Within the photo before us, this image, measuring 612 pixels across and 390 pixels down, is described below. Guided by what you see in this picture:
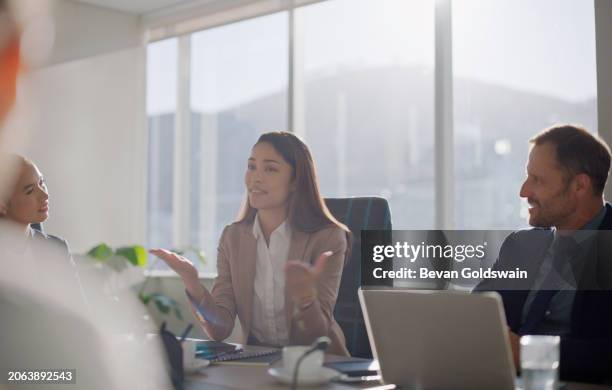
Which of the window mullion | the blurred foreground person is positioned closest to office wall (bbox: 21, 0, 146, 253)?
the window mullion

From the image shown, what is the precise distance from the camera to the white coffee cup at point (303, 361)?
1332 mm

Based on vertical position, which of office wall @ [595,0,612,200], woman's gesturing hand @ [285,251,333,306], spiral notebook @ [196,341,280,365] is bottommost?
spiral notebook @ [196,341,280,365]

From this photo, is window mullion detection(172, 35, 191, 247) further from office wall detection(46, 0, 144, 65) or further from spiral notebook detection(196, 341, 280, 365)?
spiral notebook detection(196, 341, 280, 365)

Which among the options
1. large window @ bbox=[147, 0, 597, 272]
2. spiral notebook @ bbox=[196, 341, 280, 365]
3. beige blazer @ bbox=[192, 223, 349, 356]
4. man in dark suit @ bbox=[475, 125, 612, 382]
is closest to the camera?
spiral notebook @ bbox=[196, 341, 280, 365]

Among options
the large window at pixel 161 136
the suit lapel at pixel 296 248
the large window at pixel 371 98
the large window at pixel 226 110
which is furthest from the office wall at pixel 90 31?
the suit lapel at pixel 296 248

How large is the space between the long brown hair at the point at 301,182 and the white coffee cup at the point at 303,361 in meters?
1.09

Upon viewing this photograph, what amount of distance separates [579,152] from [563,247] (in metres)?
0.30

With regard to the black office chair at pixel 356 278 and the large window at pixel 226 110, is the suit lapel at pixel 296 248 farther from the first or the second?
the large window at pixel 226 110

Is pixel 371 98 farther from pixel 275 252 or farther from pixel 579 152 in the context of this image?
pixel 579 152

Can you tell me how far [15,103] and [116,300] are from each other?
4.35 meters

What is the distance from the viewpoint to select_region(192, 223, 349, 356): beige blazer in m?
2.19

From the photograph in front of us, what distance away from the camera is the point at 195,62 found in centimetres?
505

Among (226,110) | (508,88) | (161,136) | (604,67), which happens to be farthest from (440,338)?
(161,136)

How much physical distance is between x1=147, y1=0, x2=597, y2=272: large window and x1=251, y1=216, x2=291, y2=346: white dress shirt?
138cm
